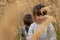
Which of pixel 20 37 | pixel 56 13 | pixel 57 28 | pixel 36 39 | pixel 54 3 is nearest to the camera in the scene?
pixel 36 39

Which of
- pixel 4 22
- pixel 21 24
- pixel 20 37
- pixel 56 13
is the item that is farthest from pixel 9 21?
pixel 56 13

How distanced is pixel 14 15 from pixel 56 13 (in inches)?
111

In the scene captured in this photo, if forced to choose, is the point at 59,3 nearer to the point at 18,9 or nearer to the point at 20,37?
the point at 20,37

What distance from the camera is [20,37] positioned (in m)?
2.41

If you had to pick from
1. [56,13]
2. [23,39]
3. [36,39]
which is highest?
[36,39]

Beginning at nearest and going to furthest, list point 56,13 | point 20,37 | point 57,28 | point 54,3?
point 20,37, point 57,28, point 56,13, point 54,3

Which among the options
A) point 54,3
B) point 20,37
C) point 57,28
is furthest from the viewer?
point 54,3

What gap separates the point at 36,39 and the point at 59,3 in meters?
3.00

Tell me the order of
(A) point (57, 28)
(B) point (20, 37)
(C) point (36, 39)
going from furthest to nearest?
(A) point (57, 28)
(B) point (20, 37)
(C) point (36, 39)

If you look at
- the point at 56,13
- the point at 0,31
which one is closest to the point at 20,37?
the point at 56,13

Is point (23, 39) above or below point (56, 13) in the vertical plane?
below

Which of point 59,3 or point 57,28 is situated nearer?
point 57,28

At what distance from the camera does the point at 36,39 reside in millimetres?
456

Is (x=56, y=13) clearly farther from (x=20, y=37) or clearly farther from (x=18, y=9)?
(x=18, y=9)
